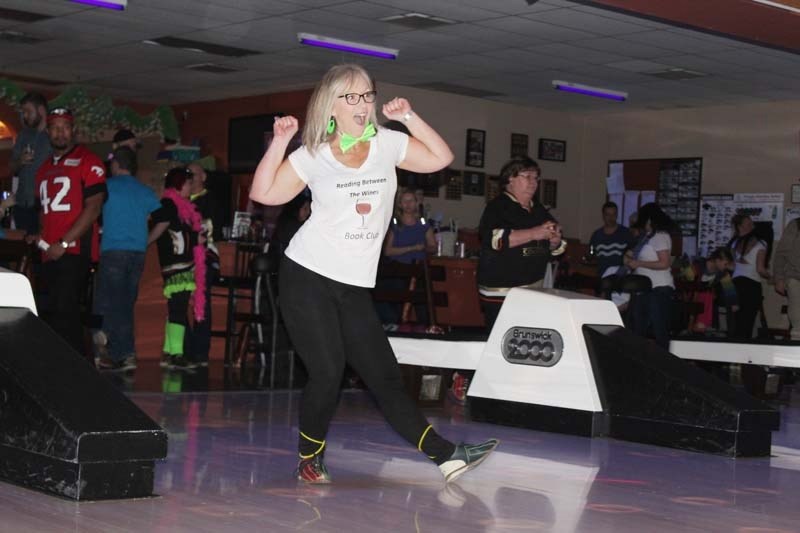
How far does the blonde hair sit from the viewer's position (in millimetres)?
4008

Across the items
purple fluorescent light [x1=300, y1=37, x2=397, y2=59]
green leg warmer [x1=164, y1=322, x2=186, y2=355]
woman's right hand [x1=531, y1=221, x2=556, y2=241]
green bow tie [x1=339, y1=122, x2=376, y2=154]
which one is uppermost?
purple fluorescent light [x1=300, y1=37, x2=397, y2=59]

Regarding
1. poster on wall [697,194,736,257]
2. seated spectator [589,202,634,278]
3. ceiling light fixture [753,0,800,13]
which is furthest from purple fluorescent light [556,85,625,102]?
ceiling light fixture [753,0,800,13]

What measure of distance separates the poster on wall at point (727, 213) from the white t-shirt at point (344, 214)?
1066 cm

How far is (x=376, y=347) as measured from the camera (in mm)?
4129

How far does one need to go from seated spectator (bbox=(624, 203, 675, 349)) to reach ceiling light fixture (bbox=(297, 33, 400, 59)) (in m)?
3.19

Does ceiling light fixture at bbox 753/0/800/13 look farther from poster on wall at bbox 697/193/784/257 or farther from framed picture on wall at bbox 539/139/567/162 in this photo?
framed picture on wall at bbox 539/139/567/162

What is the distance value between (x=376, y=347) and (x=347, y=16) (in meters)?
6.41

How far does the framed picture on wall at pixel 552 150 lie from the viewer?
1556 cm

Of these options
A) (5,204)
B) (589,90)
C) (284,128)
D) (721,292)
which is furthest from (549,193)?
(284,128)

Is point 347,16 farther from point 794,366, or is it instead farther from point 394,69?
point 794,366

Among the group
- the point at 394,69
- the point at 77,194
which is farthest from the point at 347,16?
the point at 77,194

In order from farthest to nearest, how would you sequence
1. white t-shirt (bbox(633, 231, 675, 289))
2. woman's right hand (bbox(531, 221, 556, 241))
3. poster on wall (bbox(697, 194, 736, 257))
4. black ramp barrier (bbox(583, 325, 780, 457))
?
poster on wall (bbox(697, 194, 736, 257)) < white t-shirt (bbox(633, 231, 675, 289)) < woman's right hand (bbox(531, 221, 556, 241)) < black ramp barrier (bbox(583, 325, 780, 457))

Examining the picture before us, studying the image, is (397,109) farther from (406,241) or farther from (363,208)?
(406,241)

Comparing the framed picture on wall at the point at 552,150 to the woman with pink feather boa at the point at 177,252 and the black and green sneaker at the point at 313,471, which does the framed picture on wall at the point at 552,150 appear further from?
the black and green sneaker at the point at 313,471
